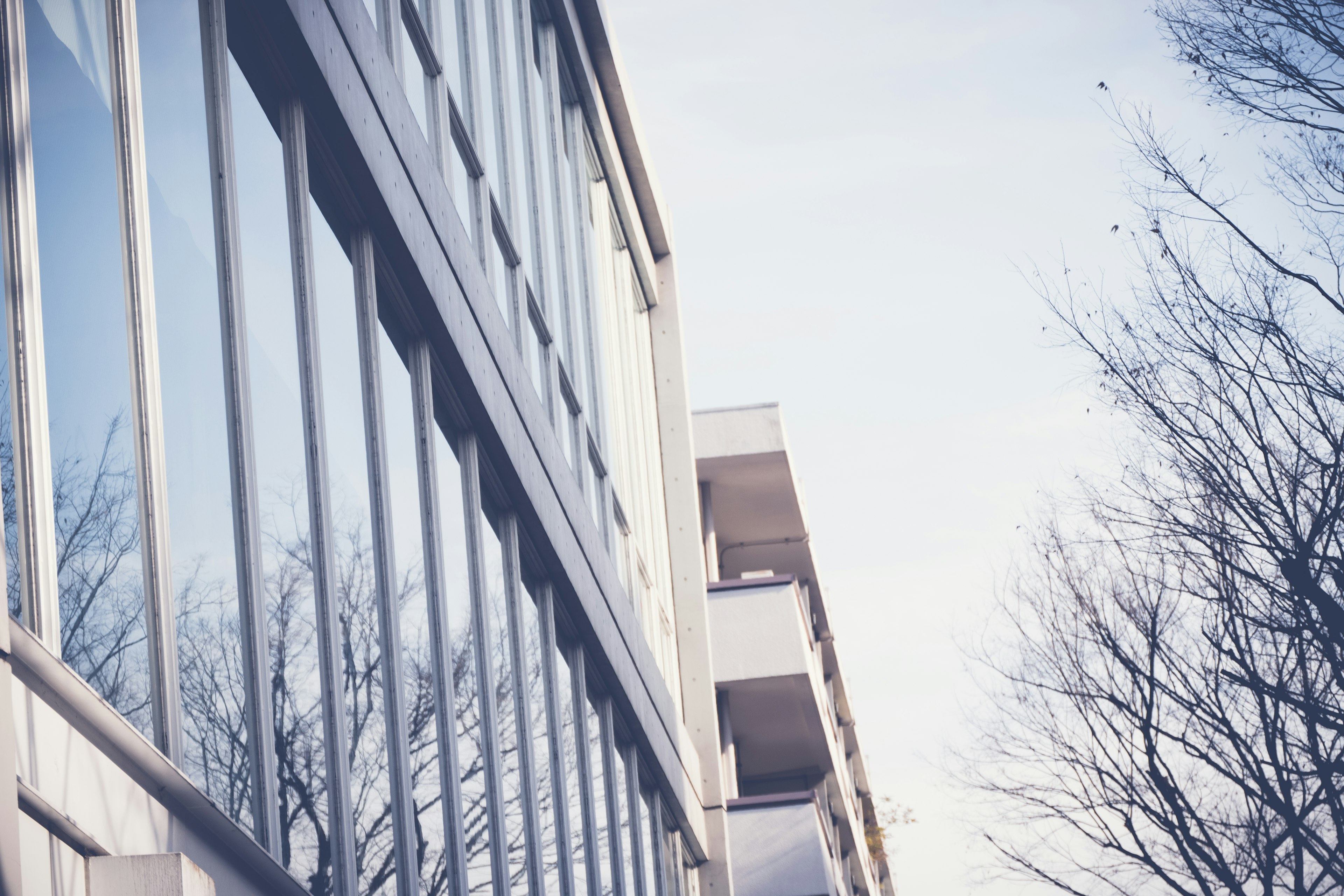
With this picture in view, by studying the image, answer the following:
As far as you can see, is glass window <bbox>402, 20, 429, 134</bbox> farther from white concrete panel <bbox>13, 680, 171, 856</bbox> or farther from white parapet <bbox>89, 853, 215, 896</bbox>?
white parapet <bbox>89, 853, 215, 896</bbox>

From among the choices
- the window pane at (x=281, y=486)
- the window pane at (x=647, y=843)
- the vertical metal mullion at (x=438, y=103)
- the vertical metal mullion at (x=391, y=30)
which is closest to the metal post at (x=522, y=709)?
the vertical metal mullion at (x=438, y=103)

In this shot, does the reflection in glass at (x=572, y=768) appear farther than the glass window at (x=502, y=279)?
Yes

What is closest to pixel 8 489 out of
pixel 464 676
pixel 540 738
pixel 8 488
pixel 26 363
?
pixel 8 488

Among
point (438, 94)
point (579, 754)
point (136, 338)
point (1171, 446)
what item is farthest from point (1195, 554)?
point (136, 338)

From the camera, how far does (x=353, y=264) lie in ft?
23.4

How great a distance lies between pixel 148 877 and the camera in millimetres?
3428

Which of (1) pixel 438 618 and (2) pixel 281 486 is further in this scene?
(1) pixel 438 618

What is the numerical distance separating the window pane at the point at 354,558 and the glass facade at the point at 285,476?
20 mm

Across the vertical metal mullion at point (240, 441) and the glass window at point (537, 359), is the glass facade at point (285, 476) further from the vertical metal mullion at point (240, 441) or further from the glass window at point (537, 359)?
the glass window at point (537, 359)

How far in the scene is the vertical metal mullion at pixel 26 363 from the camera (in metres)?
3.87

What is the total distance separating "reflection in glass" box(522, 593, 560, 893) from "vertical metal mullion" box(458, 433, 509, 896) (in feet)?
3.24

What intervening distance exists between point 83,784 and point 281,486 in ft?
6.66

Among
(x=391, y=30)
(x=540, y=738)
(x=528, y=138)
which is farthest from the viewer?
(x=528, y=138)

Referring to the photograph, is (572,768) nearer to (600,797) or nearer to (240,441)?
(600,797)
